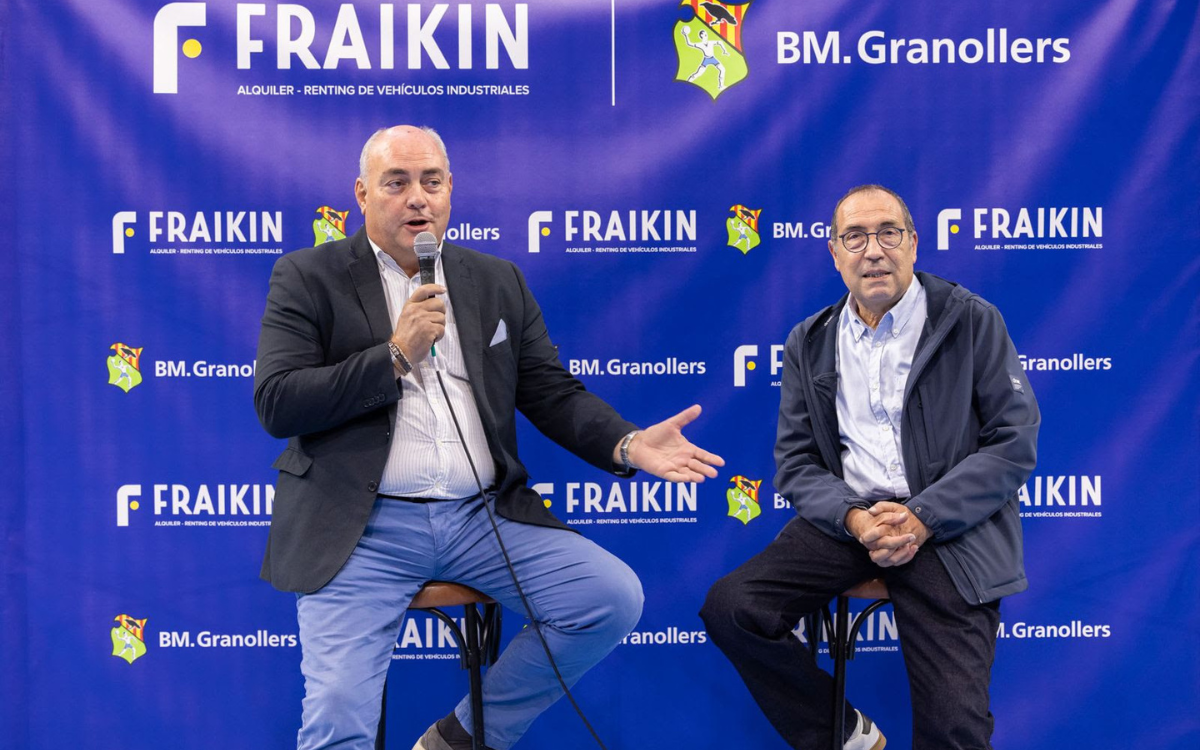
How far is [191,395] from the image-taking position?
3.22m

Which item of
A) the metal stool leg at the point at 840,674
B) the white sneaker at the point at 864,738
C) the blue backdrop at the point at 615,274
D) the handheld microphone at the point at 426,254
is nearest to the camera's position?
the handheld microphone at the point at 426,254

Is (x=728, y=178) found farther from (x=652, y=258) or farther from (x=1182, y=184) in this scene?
Result: (x=1182, y=184)

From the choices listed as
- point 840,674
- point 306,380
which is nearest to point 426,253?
point 306,380

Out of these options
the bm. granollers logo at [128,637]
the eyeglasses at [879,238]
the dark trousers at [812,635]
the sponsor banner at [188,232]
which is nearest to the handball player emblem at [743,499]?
the dark trousers at [812,635]

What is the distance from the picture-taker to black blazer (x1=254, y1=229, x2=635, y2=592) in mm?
2391

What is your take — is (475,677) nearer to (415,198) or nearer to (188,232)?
(415,198)

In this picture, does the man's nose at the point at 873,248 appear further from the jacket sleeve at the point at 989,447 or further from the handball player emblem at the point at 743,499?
the handball player emblem at the point at 743,499

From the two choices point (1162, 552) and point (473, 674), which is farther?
point (1162, 552)

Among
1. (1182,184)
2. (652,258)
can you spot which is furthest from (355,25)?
(1182,184)

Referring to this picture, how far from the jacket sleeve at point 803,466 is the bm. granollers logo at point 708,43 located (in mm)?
935

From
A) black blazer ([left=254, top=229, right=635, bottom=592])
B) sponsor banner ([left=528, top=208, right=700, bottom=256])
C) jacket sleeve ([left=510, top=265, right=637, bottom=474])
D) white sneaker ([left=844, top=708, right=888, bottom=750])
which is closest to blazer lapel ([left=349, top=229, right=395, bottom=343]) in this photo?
black blazer ([left=254, top=229, right=635, bottom=592])

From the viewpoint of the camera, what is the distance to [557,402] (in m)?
2.78

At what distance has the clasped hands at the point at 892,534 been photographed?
2.46 metres

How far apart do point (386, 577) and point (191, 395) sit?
46.4 inches
